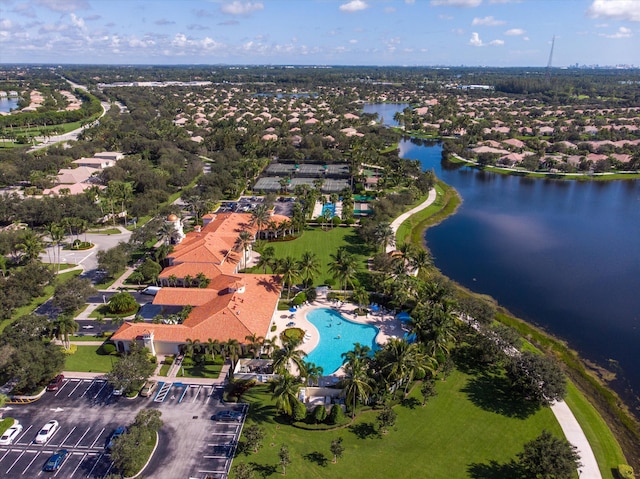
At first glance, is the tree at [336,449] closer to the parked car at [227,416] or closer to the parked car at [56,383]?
the parked car at [227,416]

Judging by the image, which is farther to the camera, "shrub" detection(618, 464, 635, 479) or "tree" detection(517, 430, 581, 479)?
"shrub" detection(618, 464, 635, 479)

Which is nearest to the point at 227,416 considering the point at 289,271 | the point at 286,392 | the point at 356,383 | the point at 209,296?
the point at 286,392

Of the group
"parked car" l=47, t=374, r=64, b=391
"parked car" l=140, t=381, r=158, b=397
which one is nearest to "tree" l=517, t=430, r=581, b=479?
"parked car" l=140, t=381, r=158, b=397

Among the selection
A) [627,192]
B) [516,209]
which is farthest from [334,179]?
[627,192]

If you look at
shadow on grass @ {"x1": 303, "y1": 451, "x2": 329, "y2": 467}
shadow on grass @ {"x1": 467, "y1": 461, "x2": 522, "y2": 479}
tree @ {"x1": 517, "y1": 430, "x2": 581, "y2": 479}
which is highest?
tree @ {"x1": 517, "y1": 430, "x2": 581, "y2": 479}

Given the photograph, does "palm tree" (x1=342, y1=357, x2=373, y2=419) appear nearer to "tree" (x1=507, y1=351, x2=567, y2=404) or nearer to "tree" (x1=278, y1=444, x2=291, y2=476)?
"tree" (x1=278, y1=444, x2=291, y2=476)

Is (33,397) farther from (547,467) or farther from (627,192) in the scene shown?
(627,192)
